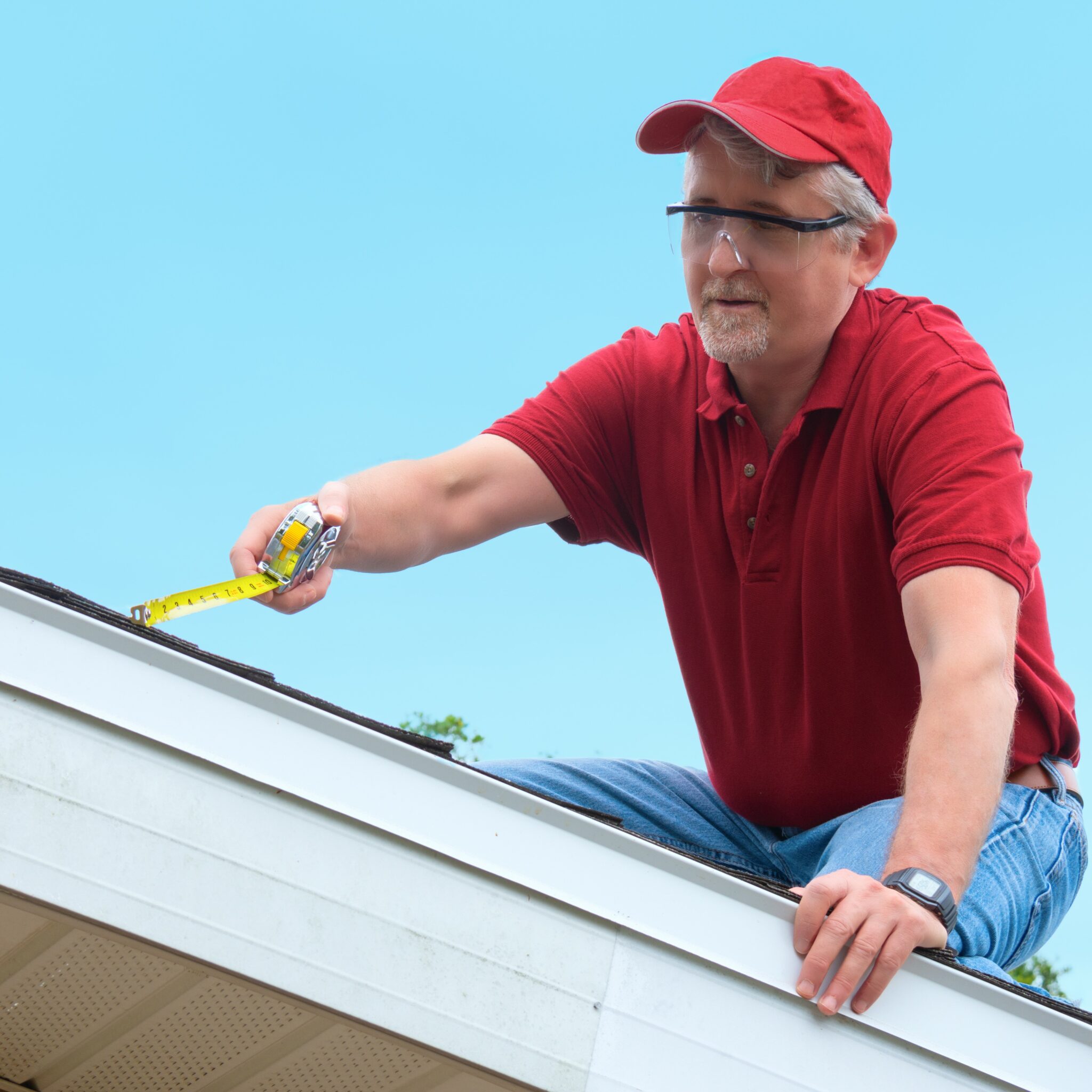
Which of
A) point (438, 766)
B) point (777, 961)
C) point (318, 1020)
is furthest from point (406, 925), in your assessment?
point (777, 961)

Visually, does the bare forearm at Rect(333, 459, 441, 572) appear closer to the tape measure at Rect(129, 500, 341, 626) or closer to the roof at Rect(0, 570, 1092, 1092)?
the tape measure at Rect(129, 500, 341, 626)

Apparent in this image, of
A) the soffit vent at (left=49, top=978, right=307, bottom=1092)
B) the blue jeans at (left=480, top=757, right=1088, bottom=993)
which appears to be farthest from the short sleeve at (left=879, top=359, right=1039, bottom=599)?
the soffit vent at (left=49, top=978, right=307, bottom=1092)

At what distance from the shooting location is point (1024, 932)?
2477mm

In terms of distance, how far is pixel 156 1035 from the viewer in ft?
5.75

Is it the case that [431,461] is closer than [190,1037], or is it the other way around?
[190,1037]

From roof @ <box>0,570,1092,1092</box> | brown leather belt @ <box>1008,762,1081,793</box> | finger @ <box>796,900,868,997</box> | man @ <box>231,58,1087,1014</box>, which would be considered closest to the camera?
roof @ <box>0,570,1092,1092</box>

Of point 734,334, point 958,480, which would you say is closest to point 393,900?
point 958,480

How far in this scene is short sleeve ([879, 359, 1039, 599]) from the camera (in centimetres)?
221

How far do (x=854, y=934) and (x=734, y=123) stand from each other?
1613mm

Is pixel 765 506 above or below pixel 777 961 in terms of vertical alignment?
above

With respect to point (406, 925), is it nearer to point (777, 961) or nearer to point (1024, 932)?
point (777, 961)

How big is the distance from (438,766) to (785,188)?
1.60 metres

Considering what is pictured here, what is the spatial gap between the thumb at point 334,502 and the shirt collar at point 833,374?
813 mm

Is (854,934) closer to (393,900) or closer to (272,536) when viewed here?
(393,900)
